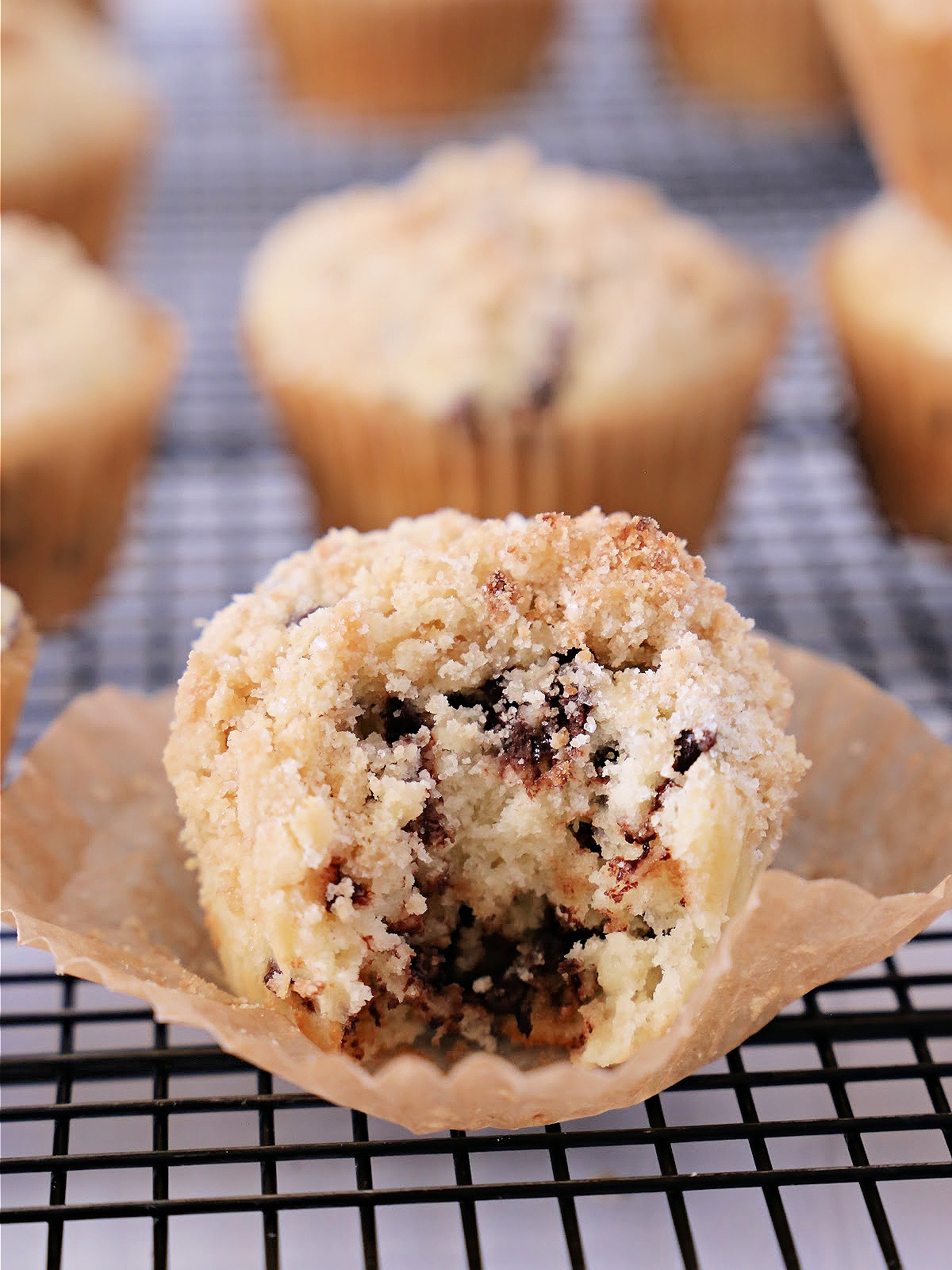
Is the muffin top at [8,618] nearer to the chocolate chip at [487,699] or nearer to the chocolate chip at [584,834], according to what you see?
the chocolate chip at [487,699]

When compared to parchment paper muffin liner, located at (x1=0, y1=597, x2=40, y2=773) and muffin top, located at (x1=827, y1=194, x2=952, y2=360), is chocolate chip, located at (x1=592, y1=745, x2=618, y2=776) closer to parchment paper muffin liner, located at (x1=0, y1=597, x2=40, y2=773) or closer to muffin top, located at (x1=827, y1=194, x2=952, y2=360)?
parchment paper muffin liner, located at (x1=0, y1=597, x2=40, y2=773)

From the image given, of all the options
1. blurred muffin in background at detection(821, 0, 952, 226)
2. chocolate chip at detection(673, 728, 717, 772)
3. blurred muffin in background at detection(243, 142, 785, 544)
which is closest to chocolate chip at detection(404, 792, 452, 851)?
chocolate chip at detection(673, 728, 717, 772)

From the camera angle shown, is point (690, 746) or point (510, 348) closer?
point (690, 746)

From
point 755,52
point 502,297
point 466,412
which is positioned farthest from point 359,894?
point 755,52

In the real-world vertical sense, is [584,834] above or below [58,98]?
above

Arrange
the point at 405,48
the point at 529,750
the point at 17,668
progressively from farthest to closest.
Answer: the point at 405,48
the point at 17,668
the point at 529,750

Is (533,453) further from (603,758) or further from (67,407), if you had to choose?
(603,758)

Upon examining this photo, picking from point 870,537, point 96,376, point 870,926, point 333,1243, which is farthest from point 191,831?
point 870,537
